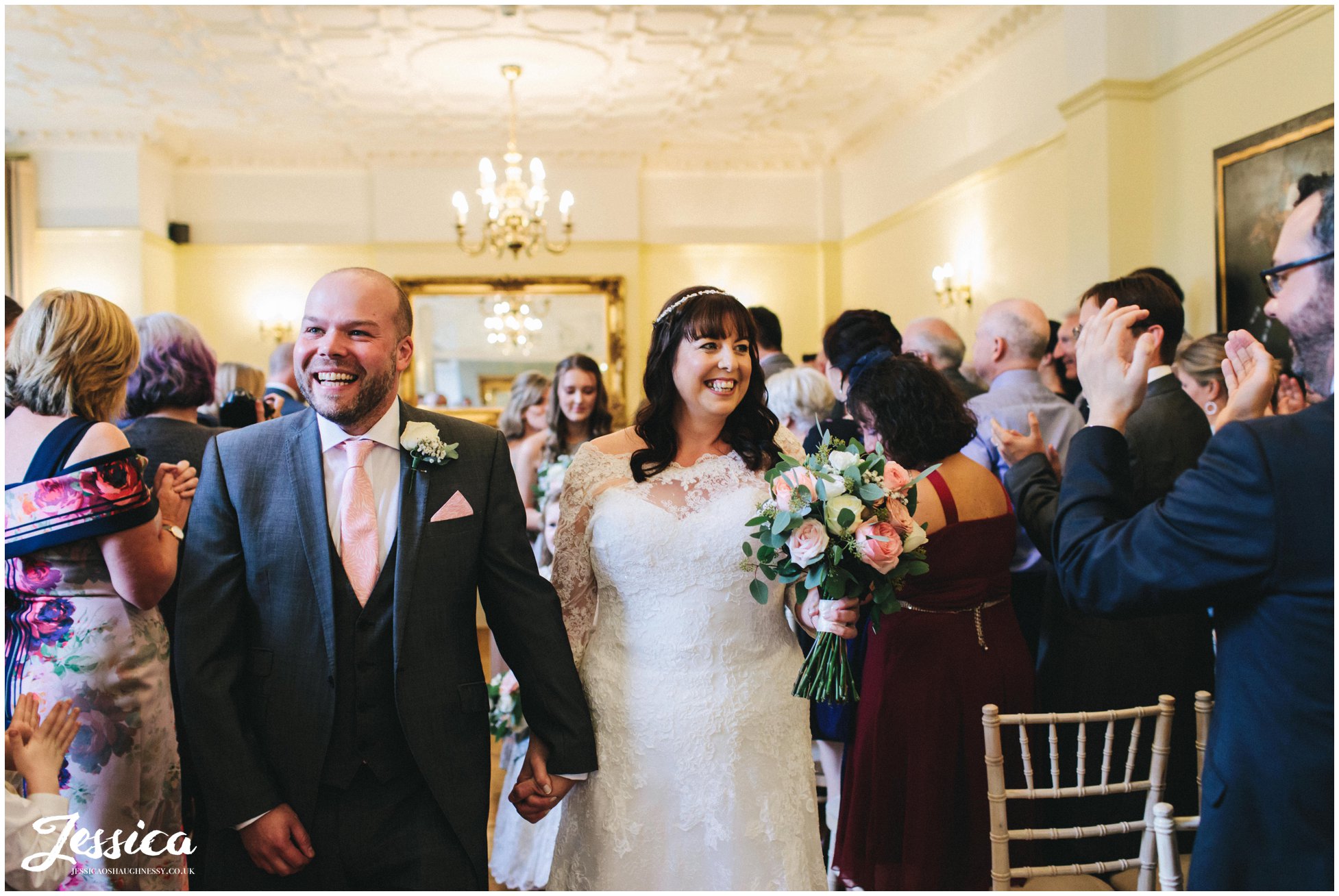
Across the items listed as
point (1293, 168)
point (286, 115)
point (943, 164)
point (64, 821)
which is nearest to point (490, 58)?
point (286, 115)

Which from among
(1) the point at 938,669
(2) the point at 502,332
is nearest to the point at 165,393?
(1) the point at 938,669

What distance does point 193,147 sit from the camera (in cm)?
1113

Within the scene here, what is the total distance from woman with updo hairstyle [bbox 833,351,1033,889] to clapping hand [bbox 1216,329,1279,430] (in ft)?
2.80

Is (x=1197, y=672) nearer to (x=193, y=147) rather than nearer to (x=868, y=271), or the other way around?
(x=868, y=271)

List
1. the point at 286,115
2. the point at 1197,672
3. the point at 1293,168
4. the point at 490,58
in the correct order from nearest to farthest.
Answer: the point at 1197,672 < the point at 1293,168 < the point at 490,58 < the point at 286,115

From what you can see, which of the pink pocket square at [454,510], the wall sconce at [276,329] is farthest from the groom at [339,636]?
the wall sconce at [276,329]

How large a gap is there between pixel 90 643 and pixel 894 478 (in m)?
1.92

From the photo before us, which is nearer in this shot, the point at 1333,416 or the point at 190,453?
the point at 1333,416

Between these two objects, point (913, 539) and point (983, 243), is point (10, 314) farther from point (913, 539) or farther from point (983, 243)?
point (983, 243)

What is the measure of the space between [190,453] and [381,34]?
5.94 m

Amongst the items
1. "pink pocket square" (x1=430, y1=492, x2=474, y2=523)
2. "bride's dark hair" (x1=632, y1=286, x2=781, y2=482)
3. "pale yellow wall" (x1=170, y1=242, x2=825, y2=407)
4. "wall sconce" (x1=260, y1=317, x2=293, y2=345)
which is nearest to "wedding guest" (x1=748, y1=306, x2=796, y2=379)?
"bride's dark hair" (x1=632, y1=286, x2=781, y2=482)

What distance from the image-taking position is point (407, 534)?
2.00 m

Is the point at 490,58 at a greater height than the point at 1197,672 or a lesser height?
greater

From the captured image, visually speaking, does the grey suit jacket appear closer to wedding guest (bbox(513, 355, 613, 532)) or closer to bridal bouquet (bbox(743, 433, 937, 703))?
bridal bouquet (bbox(743, 433, 937, 703))
